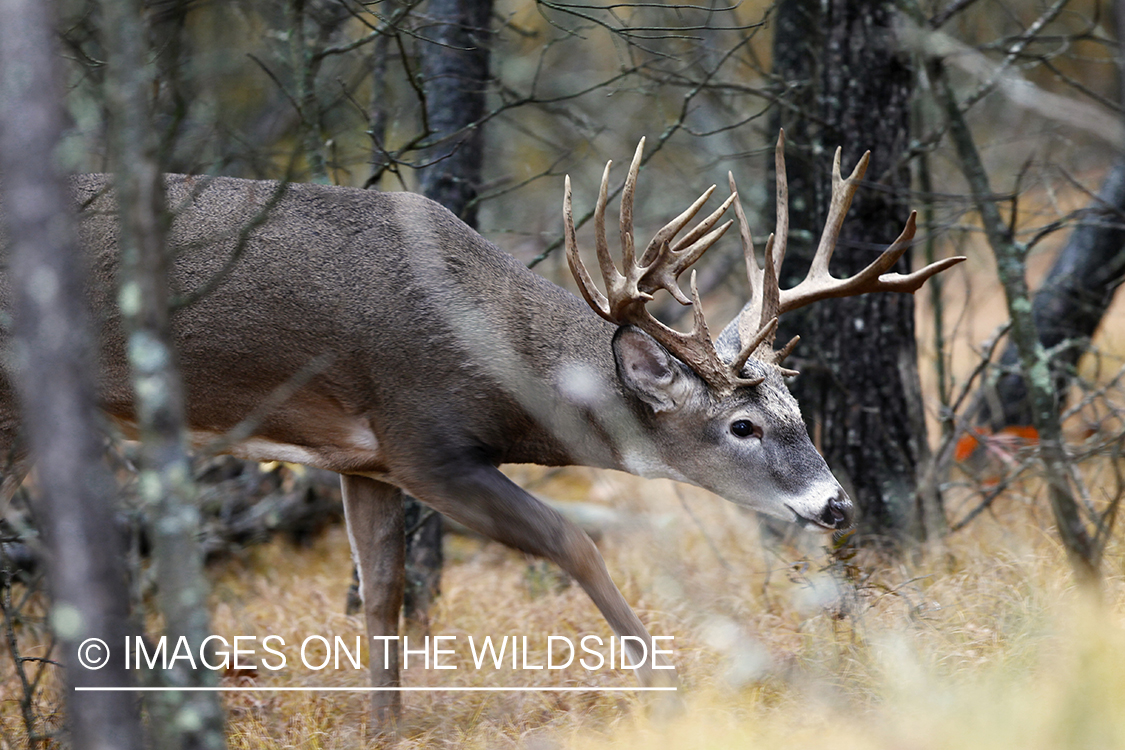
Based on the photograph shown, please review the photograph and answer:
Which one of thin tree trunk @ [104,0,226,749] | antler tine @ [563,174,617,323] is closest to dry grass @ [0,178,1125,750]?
antler tine @ [563,174,617,323]

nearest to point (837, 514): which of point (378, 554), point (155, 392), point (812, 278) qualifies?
point (812, 278)

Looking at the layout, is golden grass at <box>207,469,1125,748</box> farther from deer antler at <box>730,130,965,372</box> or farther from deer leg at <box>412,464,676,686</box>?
deer antler at <box>730,130,965,372</box>

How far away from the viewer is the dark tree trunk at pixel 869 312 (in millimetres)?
5766

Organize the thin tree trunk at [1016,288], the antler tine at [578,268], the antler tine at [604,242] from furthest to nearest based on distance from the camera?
the thin tree trunk at [1016,288], the antler tine at [578,268], the antler tine at [604,242]

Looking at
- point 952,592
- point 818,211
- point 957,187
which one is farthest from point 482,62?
point 957,187

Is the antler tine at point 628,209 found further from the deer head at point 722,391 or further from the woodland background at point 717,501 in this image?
the woodland background at point 717,501

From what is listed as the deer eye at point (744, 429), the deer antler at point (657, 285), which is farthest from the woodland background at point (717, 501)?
the deer antler at point (657, 285)

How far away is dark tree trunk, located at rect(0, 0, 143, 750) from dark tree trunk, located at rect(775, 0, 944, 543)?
398cm

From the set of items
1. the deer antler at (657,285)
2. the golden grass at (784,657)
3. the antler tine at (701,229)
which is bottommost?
the golden grass at (784,657)

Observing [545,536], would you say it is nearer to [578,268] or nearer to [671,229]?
[578,268]

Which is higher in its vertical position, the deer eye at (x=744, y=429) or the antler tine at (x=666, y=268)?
the antler tine at (x=666, y=268)

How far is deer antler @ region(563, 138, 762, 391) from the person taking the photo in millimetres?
4215

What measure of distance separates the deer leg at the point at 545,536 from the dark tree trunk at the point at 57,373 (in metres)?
1.73

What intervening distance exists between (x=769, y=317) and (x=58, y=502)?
9.26 feet
